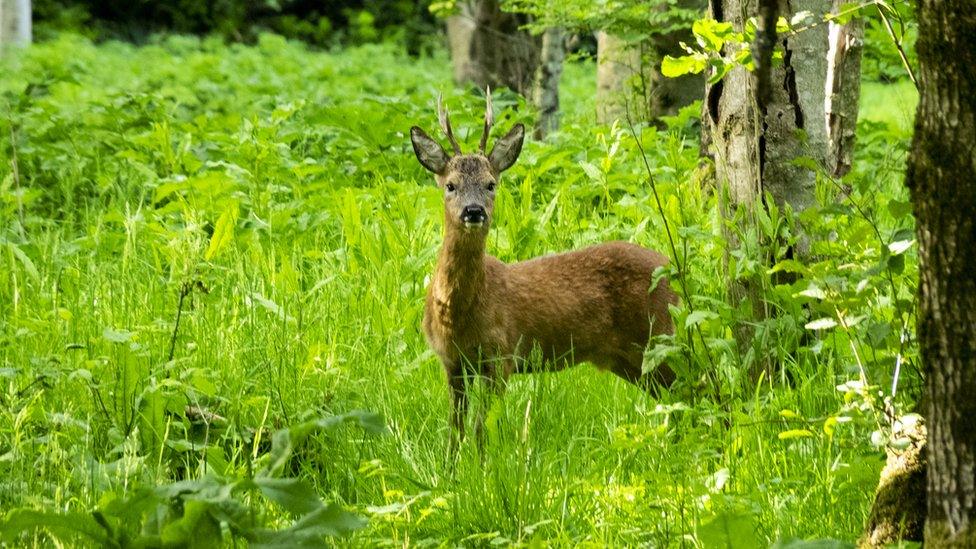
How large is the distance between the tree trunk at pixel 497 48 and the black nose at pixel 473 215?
7.05 m

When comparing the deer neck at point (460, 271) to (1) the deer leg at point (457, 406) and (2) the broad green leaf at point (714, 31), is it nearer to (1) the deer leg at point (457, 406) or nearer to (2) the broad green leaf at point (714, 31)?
(1) the deer leg at point (457, 406)

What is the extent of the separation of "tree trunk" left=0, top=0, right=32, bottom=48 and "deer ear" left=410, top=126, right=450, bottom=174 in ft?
48.4

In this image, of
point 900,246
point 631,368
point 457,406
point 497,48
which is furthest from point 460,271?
point 497,48

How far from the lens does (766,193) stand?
4453 mm

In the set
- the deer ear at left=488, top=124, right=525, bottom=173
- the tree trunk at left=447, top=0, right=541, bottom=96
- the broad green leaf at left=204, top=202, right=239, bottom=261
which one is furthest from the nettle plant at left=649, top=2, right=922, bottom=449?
the tree trunk at left=447, top=0, right=541, bottom=96

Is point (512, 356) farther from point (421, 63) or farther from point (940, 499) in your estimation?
point (421, 63)

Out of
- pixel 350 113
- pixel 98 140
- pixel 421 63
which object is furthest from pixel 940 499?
pixel 421 63

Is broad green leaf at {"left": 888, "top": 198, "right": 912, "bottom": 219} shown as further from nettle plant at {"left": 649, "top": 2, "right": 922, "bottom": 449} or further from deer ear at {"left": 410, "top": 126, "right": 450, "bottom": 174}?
deer ear at {"left": 410, "top": 126, "right": 450, "bottom": 174}

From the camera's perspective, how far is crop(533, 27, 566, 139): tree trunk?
912 cm

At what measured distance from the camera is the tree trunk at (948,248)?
103 inches

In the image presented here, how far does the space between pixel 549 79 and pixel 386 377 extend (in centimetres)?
492

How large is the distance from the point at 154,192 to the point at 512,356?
10.2ft

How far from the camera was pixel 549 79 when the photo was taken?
30.4 feet

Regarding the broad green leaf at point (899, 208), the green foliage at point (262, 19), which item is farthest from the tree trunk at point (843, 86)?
the green foliage at point (262, 19)
